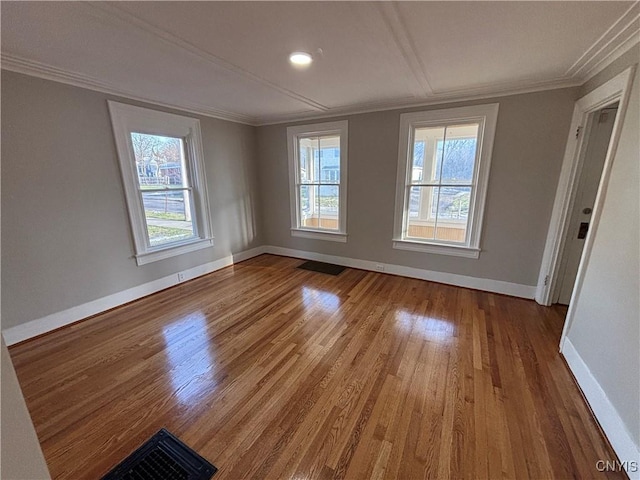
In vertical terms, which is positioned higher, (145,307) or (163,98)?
(163,98)

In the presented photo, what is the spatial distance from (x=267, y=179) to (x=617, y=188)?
13.5 ft

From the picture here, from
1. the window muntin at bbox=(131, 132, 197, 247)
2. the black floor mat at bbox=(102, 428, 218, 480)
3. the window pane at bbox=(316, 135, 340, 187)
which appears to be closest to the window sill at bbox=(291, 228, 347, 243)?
the window pane at bbox=(316, 135, 340, 187)

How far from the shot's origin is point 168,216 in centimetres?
350

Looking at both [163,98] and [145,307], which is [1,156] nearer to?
[163,98]

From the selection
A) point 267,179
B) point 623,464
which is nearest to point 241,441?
point 623,464

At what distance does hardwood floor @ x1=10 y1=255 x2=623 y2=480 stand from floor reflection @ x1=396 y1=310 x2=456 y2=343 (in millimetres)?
19

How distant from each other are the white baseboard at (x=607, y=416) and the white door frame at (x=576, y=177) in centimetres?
36

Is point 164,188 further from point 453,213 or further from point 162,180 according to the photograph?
point 453,213

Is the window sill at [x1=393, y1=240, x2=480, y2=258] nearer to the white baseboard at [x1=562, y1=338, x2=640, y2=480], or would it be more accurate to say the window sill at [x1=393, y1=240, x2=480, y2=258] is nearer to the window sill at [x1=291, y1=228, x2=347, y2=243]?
the window sill at [x1=291, y1=228, x2=347, y2=243]

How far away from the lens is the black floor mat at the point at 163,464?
1324mm

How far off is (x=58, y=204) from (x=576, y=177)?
4.90 m

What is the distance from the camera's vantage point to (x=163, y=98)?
304cm

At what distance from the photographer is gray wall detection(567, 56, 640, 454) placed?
56.3 inches

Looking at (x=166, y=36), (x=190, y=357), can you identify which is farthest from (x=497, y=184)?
(x=190, y=357)
